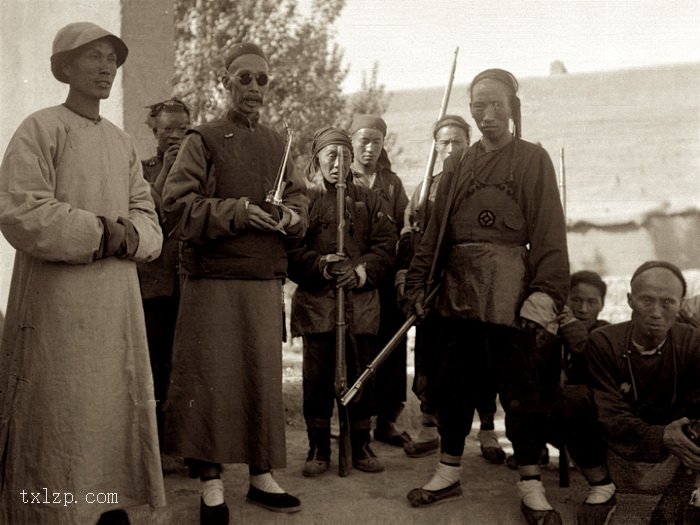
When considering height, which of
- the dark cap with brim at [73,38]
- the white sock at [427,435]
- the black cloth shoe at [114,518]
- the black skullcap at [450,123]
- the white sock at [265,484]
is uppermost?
the dark cap with brim at [73,38]

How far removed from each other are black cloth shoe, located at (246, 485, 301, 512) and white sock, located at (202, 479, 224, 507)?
10.4 inches

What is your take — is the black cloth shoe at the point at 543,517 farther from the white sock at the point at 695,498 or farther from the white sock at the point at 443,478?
the white sock at the point at 695,498

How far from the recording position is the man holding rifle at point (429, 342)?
5223 millimetres

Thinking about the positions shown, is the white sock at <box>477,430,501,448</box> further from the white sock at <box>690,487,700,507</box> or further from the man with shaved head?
the white sock at <box>690,487,700,507</box>

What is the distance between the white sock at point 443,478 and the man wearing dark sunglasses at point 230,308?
0.71 m

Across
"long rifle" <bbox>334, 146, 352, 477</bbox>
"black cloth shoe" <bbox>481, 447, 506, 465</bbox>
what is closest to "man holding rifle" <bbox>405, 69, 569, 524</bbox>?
"long rifle" <bbox>334, 146, 352, 477</bbox>

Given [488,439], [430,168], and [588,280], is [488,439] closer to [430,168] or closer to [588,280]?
[588,280]

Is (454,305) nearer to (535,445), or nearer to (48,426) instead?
(535,445)

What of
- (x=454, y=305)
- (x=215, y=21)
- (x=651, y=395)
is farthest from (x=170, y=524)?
(x=215, y=21)

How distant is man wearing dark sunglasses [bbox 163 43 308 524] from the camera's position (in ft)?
13.4

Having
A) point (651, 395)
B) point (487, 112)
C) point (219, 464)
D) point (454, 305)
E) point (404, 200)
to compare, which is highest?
point (487, 112)

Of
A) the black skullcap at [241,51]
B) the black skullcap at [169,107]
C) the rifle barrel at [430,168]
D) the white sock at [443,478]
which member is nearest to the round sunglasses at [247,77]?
the black skullcap at [241,51]

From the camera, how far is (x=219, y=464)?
4.12 meters

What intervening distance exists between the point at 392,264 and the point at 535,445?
4.93ft
